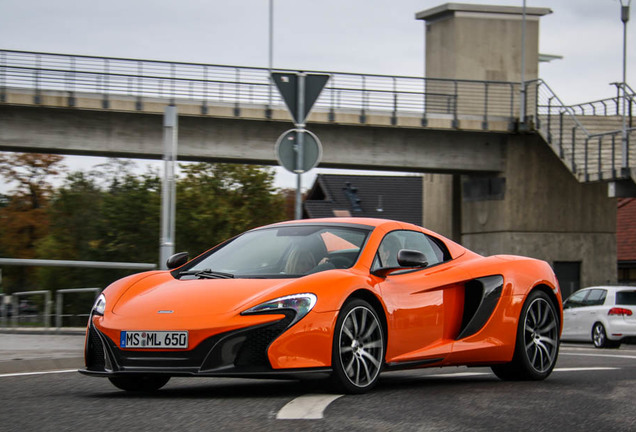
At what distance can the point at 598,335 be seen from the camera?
24.1 meters

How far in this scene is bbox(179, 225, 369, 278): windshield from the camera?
25.3 feet

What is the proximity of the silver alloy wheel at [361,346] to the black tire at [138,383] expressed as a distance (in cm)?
124

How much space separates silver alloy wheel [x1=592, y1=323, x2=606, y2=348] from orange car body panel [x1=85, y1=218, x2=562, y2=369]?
1518 cm

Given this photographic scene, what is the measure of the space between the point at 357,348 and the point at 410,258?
2.69 feet

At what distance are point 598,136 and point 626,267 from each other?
1911 cm

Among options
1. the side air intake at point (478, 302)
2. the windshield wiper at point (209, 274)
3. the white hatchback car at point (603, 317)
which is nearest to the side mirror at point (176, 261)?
the windshield wiper at point (209, 274)

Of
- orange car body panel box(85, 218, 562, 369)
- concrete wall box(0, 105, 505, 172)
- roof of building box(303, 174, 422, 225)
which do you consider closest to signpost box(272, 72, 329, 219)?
orange car body panel box(85, 218, 562, 369)

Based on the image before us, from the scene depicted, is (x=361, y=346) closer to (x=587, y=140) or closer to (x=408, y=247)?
(x=408, y=247)

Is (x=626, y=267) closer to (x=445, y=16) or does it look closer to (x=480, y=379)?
(x=445, y=16)

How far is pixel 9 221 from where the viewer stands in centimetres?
6022

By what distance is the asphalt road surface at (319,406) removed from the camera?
5777mm

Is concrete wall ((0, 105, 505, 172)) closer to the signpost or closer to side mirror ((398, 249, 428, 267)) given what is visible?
the signpost

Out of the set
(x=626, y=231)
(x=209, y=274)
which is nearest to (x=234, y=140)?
(x=626, y=231)

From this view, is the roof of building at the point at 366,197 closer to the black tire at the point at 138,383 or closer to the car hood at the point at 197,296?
the black tire at the point at 138,383
